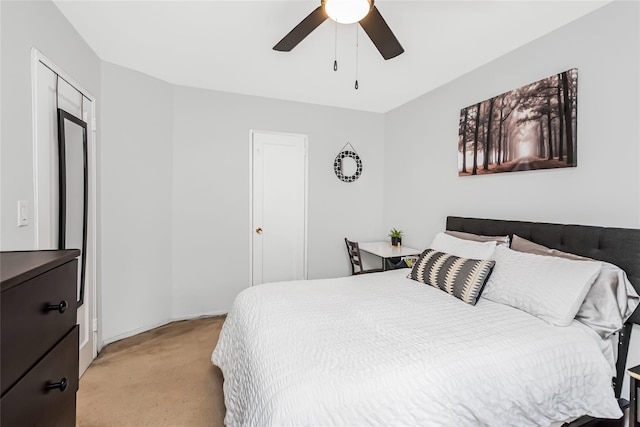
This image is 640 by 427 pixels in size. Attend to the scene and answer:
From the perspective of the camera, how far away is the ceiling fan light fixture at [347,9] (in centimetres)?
149

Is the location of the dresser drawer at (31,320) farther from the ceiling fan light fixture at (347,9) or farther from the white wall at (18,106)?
the ceiling fan light fixture at (347,9)

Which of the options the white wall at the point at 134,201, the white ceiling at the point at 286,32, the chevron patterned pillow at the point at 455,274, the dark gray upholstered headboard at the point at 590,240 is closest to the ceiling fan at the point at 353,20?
the white ceiling at the point at 286,32

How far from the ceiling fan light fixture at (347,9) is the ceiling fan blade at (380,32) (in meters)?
0.07

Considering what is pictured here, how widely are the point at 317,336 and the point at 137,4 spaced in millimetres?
2285

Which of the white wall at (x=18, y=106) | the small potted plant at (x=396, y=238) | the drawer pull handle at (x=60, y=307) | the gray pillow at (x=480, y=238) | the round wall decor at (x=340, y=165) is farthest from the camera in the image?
the round wall decor at (x=340, y=165)

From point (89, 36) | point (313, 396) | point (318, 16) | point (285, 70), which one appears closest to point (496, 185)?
point (318, 16)

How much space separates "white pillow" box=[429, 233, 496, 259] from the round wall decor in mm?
1655

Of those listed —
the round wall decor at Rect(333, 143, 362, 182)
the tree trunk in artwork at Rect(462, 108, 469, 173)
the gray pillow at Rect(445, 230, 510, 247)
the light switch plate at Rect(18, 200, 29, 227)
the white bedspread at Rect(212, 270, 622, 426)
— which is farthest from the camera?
the round wall decor at Rect(333, 143, 362, 182)

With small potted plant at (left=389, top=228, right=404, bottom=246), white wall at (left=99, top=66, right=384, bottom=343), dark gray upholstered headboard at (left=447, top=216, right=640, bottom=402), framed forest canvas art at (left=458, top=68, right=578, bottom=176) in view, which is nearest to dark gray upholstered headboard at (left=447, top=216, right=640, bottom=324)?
dark gray upholstered headboard at (left=447, top=216, right=640, bottom=402)

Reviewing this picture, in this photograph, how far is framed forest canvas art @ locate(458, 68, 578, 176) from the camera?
6.81ft

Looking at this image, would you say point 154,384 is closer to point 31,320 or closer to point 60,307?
point 60,307

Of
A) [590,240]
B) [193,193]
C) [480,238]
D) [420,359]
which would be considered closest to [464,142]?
[480,238]

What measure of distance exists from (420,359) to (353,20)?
1.69 meters

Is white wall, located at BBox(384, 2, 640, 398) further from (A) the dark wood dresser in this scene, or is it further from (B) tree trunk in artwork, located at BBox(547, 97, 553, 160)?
(A) the dark wood dresser
